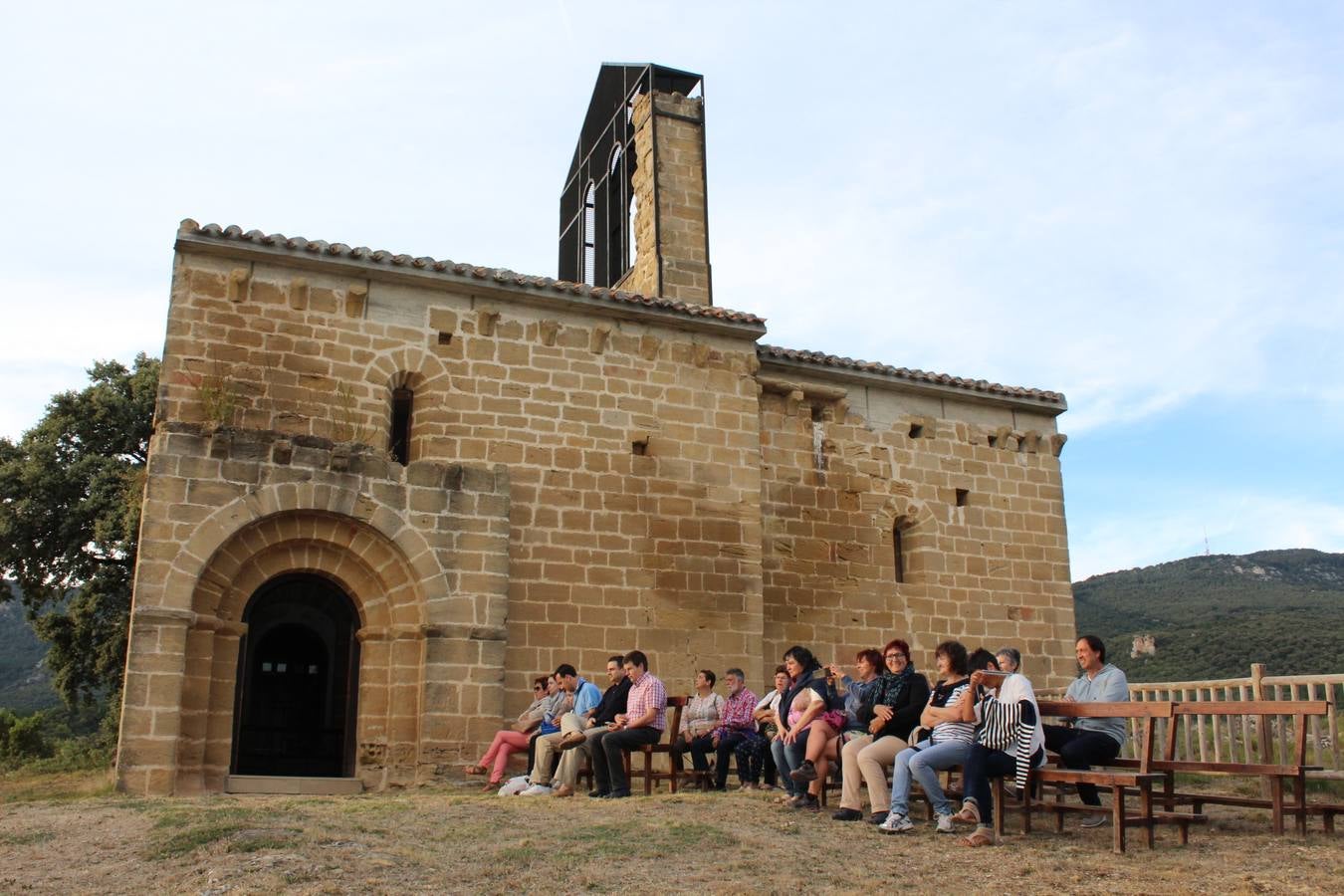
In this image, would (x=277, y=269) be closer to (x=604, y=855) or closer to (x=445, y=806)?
(x=445, y=806)

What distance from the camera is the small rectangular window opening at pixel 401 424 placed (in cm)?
1322

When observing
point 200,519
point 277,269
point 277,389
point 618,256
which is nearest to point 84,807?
point 200,519

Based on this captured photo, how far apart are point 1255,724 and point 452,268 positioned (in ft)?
31.4

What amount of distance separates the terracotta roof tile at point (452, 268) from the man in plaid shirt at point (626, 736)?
17.1 feet

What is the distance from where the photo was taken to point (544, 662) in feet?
41.4

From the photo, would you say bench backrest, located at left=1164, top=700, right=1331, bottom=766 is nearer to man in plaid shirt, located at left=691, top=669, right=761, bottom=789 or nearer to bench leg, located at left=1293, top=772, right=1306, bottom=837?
bench leg, located at left=1293, top=772, right=1306, bottom=837

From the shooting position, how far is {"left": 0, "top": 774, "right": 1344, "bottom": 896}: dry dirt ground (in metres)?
6.26

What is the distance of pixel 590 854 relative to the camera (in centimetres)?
689

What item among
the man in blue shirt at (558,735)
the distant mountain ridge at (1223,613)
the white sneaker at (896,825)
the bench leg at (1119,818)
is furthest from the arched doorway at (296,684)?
the distant mountain ridge at (1223,613)

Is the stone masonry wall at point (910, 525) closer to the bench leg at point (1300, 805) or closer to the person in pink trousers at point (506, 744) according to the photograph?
the person in pink trousers at point (506, 744)

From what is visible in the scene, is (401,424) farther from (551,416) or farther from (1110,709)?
(1110,709)

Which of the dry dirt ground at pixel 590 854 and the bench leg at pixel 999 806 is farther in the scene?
the bench leg at pixel 999 806

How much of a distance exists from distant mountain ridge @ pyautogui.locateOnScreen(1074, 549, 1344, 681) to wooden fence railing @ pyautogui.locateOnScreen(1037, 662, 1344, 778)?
42.9ft

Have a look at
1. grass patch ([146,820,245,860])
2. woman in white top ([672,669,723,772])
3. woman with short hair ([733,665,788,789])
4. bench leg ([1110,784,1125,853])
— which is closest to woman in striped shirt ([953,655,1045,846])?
bench leg ([1110,784,1125,853])
